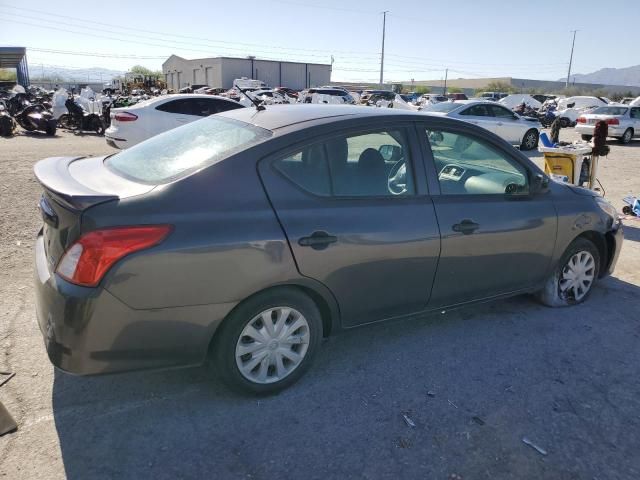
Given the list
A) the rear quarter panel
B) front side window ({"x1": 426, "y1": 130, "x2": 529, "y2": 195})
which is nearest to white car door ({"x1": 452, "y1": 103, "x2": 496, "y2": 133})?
front side window ({"x1": 426, "y1": 130, "x2": 529, "y2": 195})

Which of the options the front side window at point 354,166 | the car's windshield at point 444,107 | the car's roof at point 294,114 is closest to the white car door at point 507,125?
the car's windshield at point 444,107

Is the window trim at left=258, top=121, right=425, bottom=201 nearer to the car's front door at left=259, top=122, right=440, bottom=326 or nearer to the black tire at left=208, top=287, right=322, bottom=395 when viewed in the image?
the car's front door at left=259, top=122, right=440, bottom=326

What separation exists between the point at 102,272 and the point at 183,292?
0.39 metres

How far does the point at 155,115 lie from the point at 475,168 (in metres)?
9.30

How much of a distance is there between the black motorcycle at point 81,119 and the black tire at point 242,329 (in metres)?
17.8

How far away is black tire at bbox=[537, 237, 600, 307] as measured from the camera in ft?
13.7

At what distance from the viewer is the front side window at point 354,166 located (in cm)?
289

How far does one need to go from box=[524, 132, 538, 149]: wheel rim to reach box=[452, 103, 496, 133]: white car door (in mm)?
1496

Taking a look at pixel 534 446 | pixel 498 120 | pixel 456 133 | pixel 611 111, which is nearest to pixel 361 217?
pixel 456 133

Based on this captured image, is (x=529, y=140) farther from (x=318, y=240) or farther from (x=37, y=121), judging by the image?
(x=37, y=121)

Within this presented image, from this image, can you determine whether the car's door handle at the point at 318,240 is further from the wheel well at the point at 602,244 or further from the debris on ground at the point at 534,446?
the wheel well at the point at 602,244

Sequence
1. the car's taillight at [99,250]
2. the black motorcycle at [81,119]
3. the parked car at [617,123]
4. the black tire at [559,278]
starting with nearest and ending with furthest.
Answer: the car's taillight at [99,250]
the black tire at [559,278]
the black motorcycle at [81,119]
the parked car at [617,123]

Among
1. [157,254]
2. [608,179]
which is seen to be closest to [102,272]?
[157,254]

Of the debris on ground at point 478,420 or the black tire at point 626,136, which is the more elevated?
the black tire at point 626,136
